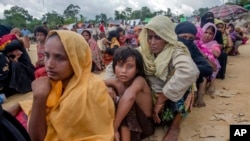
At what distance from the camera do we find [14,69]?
16.1 feet

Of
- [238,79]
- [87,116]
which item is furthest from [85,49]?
[238,79]

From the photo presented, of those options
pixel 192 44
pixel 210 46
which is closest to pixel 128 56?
pixel 192 44

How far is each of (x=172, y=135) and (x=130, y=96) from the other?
30.6 inches

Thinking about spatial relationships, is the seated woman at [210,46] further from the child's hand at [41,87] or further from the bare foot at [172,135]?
the child's hand at [41,87]

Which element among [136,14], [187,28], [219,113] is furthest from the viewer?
[136,14]

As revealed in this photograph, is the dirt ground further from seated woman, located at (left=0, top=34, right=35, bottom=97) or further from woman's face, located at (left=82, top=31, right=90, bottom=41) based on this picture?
woman's face, located at (left=82, top=31, right=90, bottom=41)

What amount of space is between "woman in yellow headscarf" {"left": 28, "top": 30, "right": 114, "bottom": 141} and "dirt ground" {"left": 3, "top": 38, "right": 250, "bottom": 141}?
1.19 metres

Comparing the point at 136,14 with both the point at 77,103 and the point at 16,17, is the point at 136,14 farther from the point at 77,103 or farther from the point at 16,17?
the point at 77,103

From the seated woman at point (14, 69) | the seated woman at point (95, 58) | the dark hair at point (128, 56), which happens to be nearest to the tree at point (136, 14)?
the seated woman at point (95, 58)

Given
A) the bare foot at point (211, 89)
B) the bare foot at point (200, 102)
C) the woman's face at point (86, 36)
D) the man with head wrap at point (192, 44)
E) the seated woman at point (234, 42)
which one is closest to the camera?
the man with head wrap at point (192, 44)

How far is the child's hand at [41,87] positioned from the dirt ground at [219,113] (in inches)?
58.2

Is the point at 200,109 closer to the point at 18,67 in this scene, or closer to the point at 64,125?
the point at 64,125

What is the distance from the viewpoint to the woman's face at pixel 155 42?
8.71 feet

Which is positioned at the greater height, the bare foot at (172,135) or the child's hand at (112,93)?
the child's hand at (112,93)
